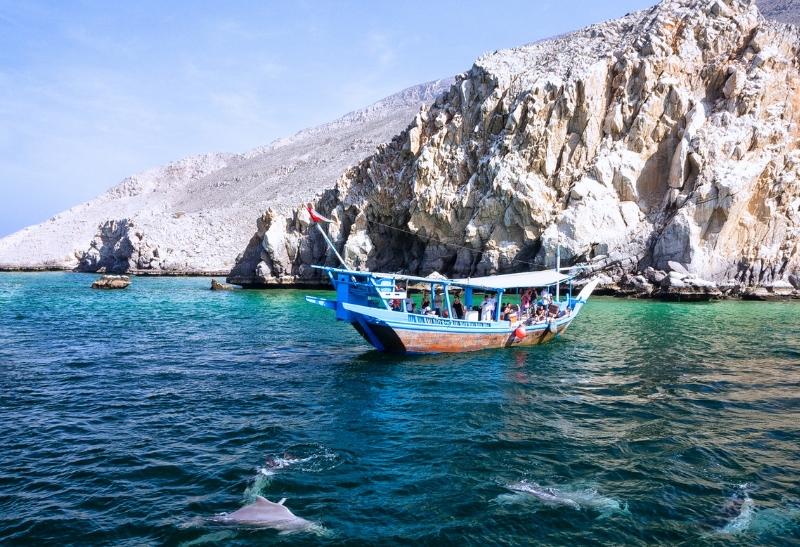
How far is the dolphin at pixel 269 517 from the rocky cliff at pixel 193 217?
101172 millimetres

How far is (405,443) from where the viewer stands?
12.6 meters

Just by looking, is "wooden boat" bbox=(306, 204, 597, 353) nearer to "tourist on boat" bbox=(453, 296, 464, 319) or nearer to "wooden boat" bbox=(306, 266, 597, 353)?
"wooden boat" bbox=(306, 266, 597, 353)

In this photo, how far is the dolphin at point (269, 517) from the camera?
343 inches

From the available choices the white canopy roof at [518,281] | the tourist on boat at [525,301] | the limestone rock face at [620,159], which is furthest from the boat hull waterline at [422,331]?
the limestone rock face at [620,159]

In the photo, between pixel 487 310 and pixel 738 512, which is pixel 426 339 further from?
pixel 738 512

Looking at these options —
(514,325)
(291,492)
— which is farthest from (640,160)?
(291,492)

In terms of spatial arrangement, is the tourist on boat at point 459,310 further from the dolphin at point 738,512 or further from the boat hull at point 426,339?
the dolphin at point 738,512

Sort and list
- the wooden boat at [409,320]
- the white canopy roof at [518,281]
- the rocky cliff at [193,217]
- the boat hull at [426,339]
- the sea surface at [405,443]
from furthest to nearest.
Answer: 1. the rocky cliff at [193,217]
2. the white canopy roof at [518,281]
3. the boat hull at [426,339]
4. the wooden boat at [409,320]
5. the sea surface at [405,443]

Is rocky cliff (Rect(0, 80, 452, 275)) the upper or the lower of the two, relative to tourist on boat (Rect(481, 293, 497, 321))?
upper

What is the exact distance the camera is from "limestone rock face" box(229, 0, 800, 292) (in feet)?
160

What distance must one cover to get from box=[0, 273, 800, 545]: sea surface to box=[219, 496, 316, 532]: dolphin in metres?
0.17

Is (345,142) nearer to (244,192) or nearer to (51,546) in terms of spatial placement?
(244,192)

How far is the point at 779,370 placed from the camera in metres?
19.9

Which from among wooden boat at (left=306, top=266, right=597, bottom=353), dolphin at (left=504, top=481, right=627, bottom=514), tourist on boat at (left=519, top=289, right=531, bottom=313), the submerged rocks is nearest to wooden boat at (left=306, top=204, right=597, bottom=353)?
wooden boat at (left=306, top=266, right=597, bottom=353)
